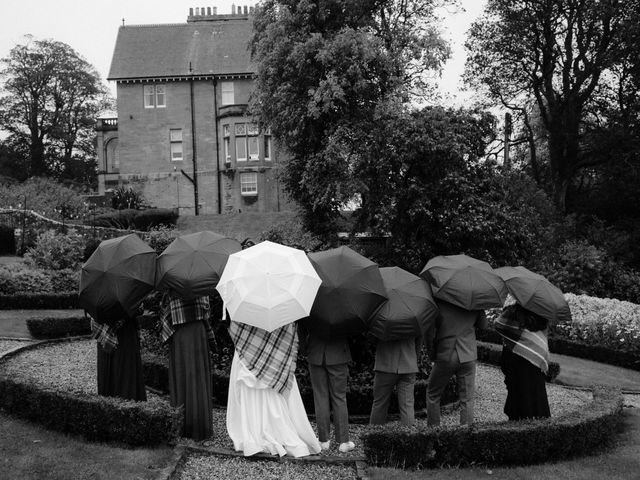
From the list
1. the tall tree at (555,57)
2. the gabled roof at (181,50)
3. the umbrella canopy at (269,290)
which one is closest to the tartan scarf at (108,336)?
the umbrella canopy at (269,290)

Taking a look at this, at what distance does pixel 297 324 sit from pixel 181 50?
39.2 meters

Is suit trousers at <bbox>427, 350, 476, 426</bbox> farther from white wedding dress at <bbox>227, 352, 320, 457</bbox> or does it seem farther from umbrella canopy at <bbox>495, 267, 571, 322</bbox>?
white wedding dress at <bbox>227, 352, 320, 457</bbox>

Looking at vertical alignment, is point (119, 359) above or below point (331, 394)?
above

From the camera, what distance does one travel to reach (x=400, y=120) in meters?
24.3

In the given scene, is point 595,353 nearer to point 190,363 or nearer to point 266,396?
point 266,396

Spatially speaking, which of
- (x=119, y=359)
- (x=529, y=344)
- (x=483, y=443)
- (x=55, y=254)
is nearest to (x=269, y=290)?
(x=119, y=359)

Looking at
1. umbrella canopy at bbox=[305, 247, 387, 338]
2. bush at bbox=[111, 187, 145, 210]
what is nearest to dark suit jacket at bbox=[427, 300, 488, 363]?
umbrella canopy at bbox=[305, 247, 387, 338]

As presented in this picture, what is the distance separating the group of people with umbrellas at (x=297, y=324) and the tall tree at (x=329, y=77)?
53.6 ft

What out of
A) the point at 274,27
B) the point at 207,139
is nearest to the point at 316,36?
the point at 274,27

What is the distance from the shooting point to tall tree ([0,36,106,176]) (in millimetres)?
53344

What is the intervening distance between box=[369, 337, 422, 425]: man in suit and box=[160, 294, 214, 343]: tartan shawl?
219 cm

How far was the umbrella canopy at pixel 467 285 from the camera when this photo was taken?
828 centimetres

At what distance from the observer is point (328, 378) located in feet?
26.8

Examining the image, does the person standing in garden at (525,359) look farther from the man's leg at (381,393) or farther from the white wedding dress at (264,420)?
the white wedding dress at (264,420)
